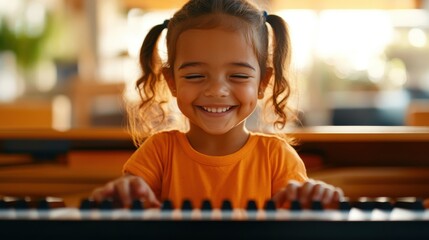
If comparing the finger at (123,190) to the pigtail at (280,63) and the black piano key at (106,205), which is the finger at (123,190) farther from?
the pigtail at (280,63)

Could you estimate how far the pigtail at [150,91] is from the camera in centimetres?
94

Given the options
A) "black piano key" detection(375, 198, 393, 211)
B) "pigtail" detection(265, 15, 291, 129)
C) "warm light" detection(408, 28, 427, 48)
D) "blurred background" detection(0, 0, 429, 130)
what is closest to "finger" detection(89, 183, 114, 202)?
"black piano key" detection(375, 198, 393, 211)

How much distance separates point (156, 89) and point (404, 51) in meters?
7.43

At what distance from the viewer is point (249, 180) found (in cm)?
80

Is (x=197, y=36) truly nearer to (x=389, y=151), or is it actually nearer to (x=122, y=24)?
(x=389, y=151)

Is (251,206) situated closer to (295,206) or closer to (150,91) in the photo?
(295,206)

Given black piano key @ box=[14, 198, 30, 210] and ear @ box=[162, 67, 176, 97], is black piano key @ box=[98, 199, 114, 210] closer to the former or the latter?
black piano key @ box=[14, 198, 30, 210]

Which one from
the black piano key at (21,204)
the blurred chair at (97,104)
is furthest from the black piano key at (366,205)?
the blurred chair at (97,104)

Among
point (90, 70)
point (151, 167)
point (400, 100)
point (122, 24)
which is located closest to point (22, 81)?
point (90, 70)

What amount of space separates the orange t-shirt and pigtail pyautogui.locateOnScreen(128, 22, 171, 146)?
0.08m

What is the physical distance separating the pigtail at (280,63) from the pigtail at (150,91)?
0.13 metres

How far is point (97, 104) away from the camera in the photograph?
478 centimetres

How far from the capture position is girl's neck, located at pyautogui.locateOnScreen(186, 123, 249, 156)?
0.85m
